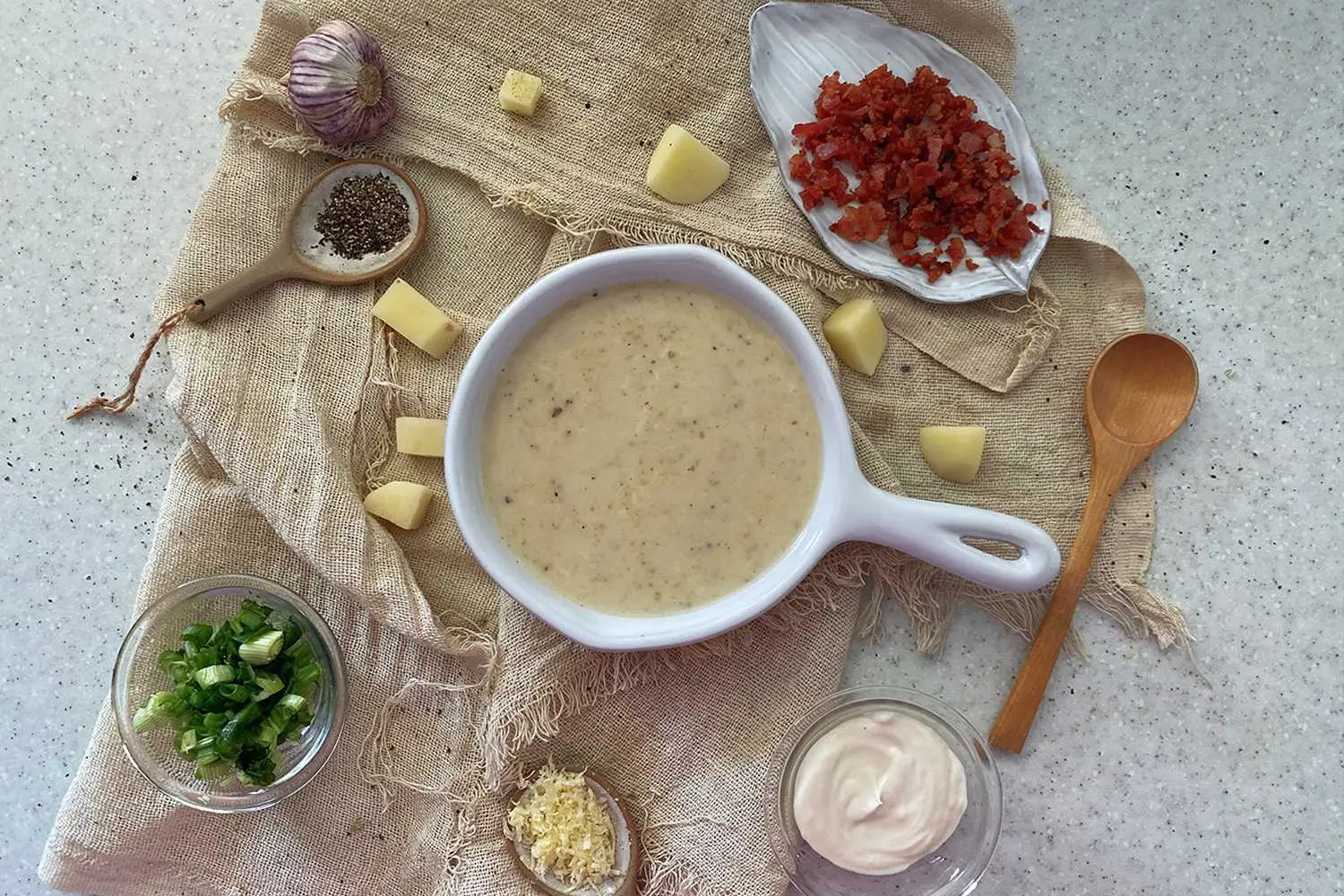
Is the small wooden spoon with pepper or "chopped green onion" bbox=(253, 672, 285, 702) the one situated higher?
the small wooden spoon with pepper

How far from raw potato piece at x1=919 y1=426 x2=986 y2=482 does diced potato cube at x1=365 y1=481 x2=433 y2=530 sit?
2.63ft

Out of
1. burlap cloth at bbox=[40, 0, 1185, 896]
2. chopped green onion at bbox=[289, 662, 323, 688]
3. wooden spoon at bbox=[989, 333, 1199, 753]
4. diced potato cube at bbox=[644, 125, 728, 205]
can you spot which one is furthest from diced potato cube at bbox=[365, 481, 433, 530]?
wooden spoon at bbox=[989, 333, 1199, 753]

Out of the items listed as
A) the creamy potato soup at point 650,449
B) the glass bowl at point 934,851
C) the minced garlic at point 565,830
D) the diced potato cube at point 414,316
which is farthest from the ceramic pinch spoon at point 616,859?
the diced potato cube at point 414,316

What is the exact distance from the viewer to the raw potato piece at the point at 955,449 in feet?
5.43

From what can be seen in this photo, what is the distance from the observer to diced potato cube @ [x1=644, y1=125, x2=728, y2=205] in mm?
1630

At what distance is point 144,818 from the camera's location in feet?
5.50

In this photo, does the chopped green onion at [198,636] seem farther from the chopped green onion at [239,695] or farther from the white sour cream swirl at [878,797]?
the white sour cream swirl at [878,797]

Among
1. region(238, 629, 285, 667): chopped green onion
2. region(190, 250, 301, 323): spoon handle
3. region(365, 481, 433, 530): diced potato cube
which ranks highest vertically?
region(190, 250, 301, 323): spoon handle

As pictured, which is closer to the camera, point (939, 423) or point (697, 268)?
point (697, 268)

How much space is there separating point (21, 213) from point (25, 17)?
1.06ft

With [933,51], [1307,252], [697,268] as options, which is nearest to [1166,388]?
[1307,252]

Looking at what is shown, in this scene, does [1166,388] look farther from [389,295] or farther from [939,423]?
[389,295]

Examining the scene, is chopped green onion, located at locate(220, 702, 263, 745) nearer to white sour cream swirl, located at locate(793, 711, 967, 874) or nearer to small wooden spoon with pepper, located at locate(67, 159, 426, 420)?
small wooden spoon with pepper, located at locate(67, 159, 426, 420)

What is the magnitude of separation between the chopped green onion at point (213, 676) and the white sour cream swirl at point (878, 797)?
87cm
